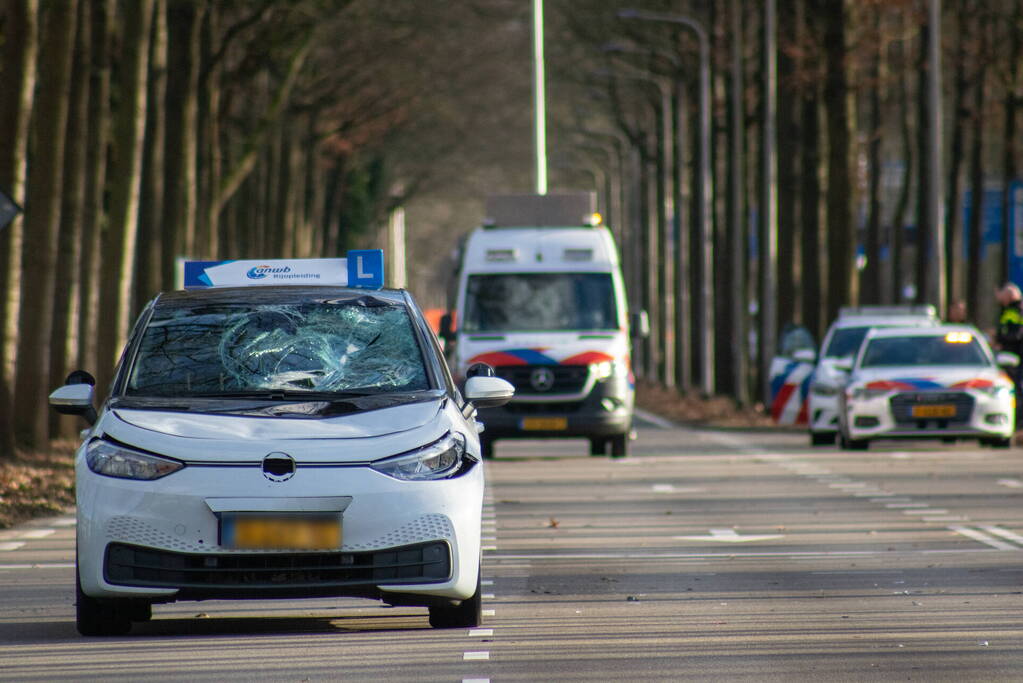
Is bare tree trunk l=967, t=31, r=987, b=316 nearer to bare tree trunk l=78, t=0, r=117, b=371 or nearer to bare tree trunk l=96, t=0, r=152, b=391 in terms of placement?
bare tree trunk l=78, t=0, r=117, b=371

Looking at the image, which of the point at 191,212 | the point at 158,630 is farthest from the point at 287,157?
the point at 158,630

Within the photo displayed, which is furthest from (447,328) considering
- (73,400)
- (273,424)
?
(273,424)

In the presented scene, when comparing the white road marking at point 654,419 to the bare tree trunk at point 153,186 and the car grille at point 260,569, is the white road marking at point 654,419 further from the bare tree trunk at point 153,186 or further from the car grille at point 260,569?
the car grille at point 260,569

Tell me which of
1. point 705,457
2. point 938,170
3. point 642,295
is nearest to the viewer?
point 705,457

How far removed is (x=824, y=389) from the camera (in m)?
28.9

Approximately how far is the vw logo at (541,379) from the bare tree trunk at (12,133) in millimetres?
5755

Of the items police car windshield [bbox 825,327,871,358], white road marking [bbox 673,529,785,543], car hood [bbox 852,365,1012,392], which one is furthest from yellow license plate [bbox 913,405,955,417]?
white road marking [bbox 673,529,785,543]

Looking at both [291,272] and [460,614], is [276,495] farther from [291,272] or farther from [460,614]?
[291,272]

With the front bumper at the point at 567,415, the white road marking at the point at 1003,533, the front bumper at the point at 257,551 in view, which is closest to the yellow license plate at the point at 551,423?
the front bumper at the point at 567,415

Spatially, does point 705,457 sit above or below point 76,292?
below

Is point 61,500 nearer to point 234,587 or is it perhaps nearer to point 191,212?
point 234,587

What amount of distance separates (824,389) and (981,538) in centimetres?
1396

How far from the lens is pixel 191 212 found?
32.9 metres

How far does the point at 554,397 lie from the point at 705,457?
8.66 ft
